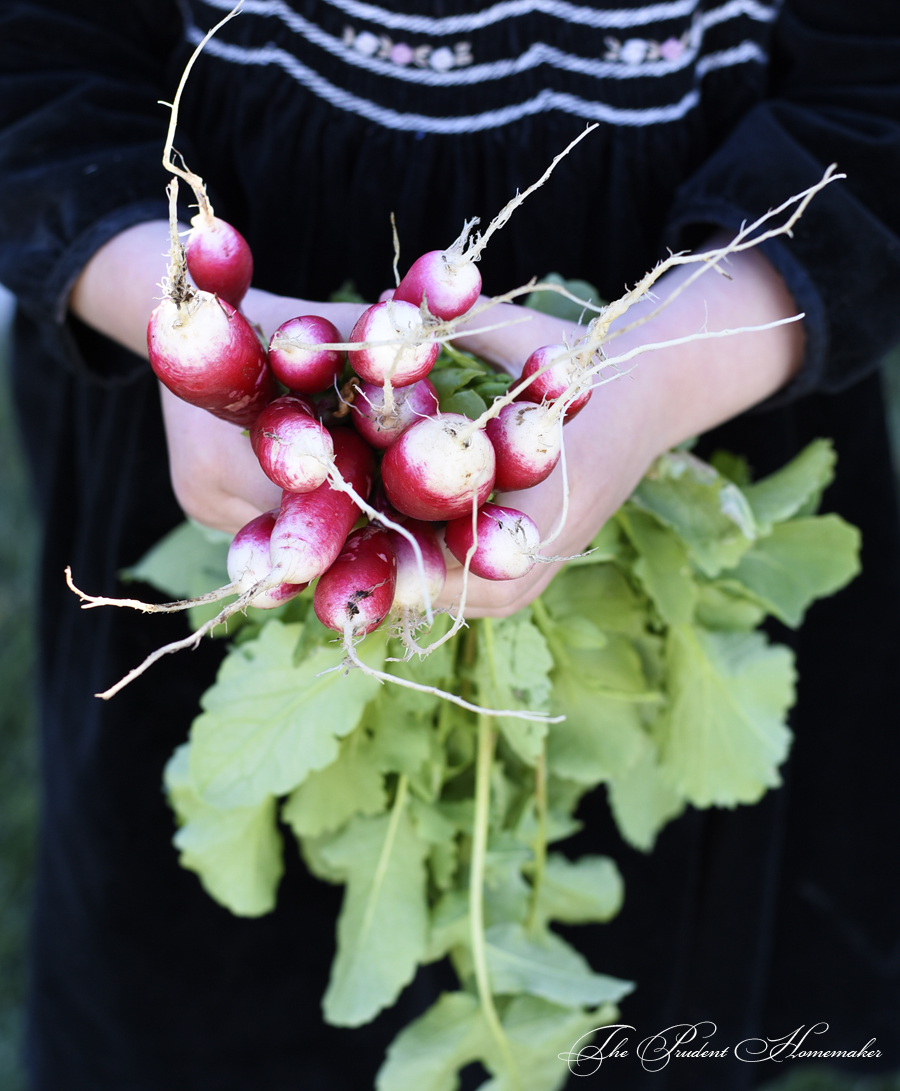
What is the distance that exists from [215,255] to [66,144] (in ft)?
1.02

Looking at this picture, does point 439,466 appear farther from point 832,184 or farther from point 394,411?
point 832,184

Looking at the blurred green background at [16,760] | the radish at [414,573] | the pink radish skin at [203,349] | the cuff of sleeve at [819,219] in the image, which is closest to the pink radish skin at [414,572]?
the radish at [414,573]

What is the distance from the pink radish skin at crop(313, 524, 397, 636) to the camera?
0.45 meters

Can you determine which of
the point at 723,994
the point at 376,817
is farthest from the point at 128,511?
the point at 723,994

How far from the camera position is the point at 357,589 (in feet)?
1.47

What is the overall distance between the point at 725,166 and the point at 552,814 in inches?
22.1

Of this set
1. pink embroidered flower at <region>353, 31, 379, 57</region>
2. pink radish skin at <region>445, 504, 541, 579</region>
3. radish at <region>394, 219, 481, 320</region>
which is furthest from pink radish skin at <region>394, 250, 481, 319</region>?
pink embroidered flower at <region>353, 31, 379, 57</region>

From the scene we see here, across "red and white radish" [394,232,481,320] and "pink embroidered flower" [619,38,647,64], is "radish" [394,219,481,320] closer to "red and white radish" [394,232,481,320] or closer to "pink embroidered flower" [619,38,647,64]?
"red and white radish" [394,232,481,320]

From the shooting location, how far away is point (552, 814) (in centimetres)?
81

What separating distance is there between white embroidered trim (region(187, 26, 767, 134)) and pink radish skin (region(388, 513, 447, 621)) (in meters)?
0.42

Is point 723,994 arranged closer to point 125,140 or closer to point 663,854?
point 663,854

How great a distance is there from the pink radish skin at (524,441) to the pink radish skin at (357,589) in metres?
Answer: 0.08

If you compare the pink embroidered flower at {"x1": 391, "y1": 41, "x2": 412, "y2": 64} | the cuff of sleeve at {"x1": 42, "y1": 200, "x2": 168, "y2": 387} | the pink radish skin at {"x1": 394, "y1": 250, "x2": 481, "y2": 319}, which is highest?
the pink embroidered flower at {"x1": 391, "y1": 41, "x2": 412, "y2": 64}

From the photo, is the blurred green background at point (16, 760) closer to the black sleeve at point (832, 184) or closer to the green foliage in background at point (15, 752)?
the green foliage in background at point (15, 752)
